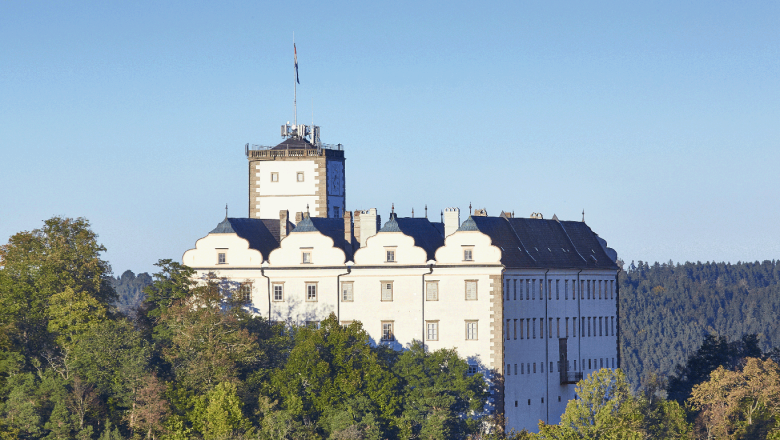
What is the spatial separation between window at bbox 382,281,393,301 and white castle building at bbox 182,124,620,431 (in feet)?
0.20

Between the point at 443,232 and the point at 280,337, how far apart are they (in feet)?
50.3

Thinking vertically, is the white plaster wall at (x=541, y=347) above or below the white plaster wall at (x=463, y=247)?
below

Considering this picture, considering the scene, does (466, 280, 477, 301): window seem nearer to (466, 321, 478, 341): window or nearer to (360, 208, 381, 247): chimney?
(466, 321, 478, 341): window

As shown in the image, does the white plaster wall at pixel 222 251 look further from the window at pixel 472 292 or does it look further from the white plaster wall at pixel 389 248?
the window at pixel 472 292

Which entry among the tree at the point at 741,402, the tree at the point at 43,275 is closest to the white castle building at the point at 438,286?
the tree at the point at 43,275

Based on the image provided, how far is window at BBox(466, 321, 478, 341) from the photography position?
269ft

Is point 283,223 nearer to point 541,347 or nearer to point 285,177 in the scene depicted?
point 285,177

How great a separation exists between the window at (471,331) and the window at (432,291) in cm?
249

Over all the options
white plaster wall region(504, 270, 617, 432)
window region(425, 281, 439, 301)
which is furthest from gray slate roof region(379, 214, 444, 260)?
white plaster wall region(504, 270, 617, 432)

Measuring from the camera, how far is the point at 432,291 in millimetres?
82625

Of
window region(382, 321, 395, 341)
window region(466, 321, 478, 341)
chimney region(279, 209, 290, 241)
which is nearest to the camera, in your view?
window region(466, 321, 478, 341)

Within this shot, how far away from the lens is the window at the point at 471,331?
81.9 metres

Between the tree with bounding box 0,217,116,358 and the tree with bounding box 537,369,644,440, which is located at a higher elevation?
the tree with bounding box 0,217,116,358

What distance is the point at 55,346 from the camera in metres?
79.4
